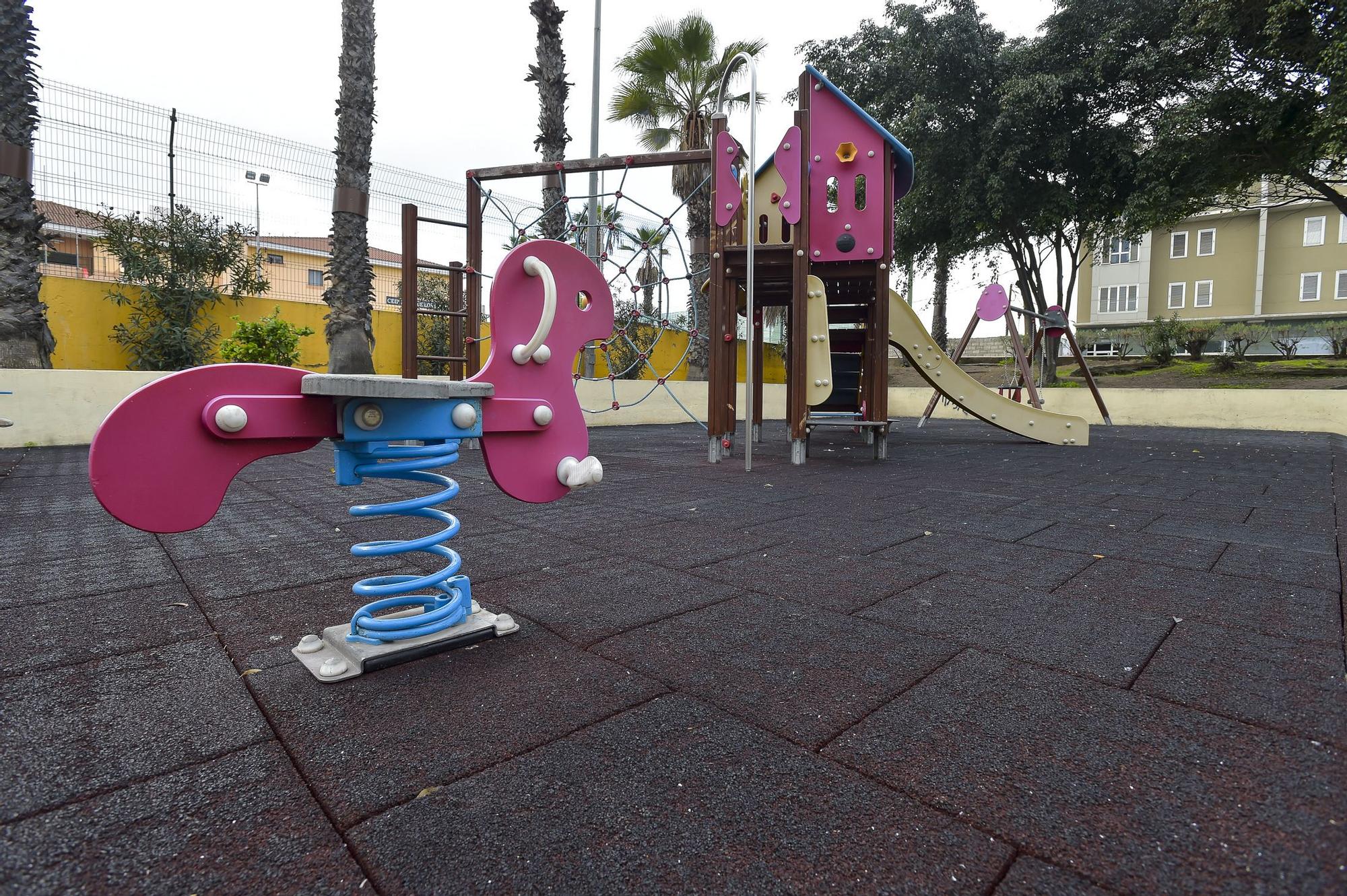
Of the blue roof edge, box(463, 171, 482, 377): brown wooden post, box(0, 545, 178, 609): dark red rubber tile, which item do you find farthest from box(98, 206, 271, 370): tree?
the blue roof edge

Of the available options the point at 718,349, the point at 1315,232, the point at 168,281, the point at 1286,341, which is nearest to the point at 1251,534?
the point at 718,349

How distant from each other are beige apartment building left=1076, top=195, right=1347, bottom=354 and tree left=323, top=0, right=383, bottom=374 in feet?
80.2

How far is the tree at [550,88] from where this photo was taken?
9805 millimetres

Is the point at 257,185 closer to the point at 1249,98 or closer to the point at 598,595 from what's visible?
the point at 598,595

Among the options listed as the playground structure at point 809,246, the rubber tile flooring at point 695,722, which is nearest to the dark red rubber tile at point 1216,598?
the rubber tile flooring at point 695,722

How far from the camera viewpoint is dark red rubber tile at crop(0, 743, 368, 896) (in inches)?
35.4

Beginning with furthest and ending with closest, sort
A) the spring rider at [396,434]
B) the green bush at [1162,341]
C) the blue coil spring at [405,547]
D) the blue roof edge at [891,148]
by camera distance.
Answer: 1. the green bush at [1162,341]
2. the blue roof edge at [891,148]
3. the blue coil spring at [405,547]
4. the spring rider at [396,434]

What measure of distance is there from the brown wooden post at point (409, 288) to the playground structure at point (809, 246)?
2698 mm

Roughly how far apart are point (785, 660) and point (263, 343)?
792 centimetres

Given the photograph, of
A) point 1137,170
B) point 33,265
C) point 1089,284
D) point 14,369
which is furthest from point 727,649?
point 1089,284

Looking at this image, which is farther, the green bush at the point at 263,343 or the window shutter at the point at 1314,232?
the window shutter at the point at 1314,232

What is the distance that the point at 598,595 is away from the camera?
218 centimetres

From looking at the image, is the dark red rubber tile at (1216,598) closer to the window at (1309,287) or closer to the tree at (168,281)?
the tree at (168,281)

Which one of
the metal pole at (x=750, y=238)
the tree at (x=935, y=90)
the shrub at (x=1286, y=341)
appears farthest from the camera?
the shrub at (x=1286, y=341)
